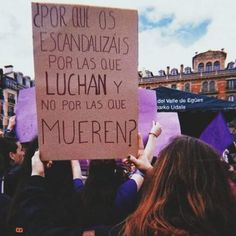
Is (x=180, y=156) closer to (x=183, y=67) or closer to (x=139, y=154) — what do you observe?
(x=139, y=154)

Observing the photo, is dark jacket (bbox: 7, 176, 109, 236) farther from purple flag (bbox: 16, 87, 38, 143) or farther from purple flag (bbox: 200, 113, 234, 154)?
purple flag (bbox: 200, 113, 234, 154)

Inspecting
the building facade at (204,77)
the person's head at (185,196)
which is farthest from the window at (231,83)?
the person's head at (185,196)

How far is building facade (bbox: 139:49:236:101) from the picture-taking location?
55.9 metres

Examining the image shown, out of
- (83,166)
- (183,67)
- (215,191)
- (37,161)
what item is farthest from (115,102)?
(183,67)

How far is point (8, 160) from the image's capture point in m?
3.40

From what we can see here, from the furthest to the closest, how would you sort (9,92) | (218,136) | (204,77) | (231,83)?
(9,92), (204,77), (231,83), (218,136)

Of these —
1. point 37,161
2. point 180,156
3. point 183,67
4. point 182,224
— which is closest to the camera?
point 182,224

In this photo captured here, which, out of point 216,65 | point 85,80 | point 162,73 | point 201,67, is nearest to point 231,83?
point 216,65

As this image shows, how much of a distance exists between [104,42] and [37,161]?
646mm

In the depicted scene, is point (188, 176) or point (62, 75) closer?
point (188, 176)

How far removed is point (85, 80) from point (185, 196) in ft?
2.70

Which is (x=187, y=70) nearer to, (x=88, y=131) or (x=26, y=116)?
(x=26, y=116)

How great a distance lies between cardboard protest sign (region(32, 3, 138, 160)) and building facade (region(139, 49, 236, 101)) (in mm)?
55686

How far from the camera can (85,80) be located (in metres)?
1.88
